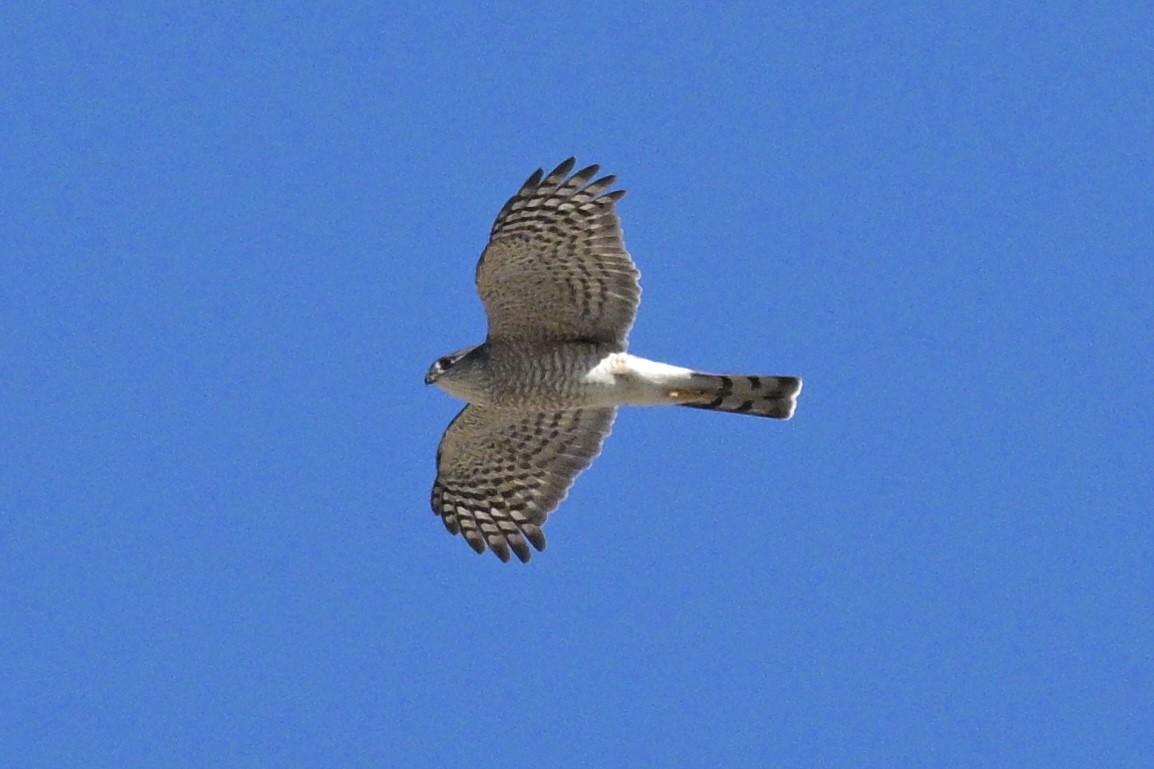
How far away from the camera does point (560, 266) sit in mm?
14984

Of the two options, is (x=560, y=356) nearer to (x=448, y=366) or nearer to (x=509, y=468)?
(x=448, y=366)

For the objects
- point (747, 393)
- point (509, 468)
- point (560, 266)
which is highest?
point (560, 266)

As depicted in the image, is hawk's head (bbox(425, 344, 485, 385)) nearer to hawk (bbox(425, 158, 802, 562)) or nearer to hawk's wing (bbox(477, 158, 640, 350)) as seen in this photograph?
hawk (bbox(425, 158, 802, 562))

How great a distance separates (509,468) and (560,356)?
1560 millimetres

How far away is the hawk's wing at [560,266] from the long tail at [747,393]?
690 mm

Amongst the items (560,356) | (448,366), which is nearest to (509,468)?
(448,366)

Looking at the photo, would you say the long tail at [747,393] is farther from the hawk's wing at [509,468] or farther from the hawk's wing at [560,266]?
the hawk's wing at [509,468]

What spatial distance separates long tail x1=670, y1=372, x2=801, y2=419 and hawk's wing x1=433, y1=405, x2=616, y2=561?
98cm

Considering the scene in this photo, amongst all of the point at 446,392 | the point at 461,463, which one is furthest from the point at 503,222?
the point at 461,463

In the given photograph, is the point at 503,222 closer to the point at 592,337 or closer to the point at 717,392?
the point at 592,337

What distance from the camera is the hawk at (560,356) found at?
14844 mm

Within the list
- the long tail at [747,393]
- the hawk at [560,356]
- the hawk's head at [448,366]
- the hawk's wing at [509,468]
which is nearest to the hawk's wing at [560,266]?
the hawk at [560,356]

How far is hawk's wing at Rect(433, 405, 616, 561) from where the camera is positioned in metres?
16.1

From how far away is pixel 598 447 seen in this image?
1619cm
